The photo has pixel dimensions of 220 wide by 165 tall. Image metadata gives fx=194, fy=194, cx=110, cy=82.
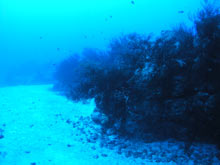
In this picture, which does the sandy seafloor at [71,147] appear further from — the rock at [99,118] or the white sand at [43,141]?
the rock at [99,118]

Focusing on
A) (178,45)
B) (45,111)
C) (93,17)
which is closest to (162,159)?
(178,45)

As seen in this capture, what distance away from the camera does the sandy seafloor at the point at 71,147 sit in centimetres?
580

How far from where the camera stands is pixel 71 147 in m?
6.64

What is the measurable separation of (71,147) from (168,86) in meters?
3.96

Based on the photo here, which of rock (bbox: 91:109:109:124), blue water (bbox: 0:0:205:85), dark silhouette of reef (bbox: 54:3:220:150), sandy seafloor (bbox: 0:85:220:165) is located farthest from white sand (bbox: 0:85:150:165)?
blue water (bbox: 0:0:205:85)

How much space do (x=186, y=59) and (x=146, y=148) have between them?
11.1ft

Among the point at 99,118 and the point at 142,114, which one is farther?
the point at 99,118

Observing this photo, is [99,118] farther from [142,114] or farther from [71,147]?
[71,147]

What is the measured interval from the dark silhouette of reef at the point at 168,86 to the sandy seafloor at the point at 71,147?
1.84 ft

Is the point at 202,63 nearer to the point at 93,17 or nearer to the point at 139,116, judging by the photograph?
the point at 139,116

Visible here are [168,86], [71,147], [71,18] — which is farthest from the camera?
[71,18]

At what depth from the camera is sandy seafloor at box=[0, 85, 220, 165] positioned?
580 centimetres

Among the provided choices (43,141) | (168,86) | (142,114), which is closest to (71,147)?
(43,141)

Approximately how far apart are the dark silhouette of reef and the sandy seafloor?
56 cm
